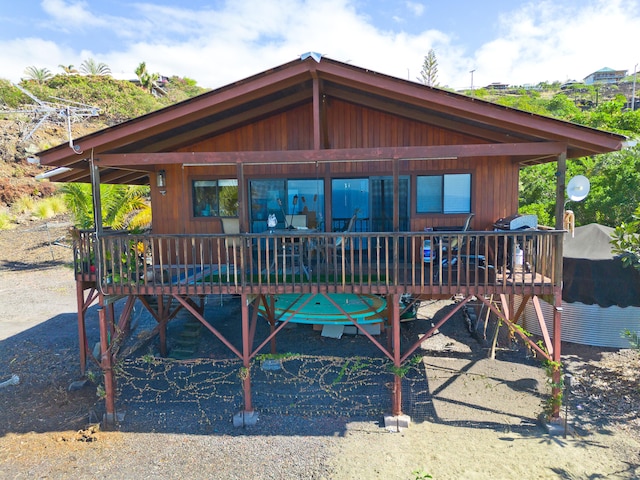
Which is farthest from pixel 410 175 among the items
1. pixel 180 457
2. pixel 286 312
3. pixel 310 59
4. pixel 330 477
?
pixel 180 457

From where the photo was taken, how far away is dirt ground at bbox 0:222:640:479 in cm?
634

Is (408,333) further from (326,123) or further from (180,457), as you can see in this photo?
(180,457)

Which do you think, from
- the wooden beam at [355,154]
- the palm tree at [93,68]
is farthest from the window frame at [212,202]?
the palm tree at [93,68]

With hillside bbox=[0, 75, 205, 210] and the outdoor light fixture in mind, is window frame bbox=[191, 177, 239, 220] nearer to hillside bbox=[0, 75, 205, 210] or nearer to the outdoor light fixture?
the outdoor light fixture

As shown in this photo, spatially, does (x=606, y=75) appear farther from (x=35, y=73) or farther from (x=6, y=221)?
(x=6, y=221)

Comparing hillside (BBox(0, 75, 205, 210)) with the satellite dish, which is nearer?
the satellite dish

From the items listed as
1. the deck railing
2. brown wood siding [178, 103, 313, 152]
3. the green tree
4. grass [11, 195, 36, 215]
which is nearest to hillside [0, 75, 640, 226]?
grass [11, 195, 36, 215]

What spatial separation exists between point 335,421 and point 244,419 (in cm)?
165

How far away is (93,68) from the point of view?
51281 mm

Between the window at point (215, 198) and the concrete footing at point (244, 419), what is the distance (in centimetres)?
469

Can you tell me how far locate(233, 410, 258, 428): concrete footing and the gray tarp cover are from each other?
8496 millimetres

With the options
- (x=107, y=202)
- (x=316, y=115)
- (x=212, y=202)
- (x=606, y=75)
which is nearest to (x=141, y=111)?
(x=107, y=202)

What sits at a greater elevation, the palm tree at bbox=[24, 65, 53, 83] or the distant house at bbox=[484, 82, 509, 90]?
the distant house at bbox=[484, 82, 509, 90]

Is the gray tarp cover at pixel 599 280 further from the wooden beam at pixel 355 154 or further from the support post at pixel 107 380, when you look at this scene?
the support post at pixel 107 380
